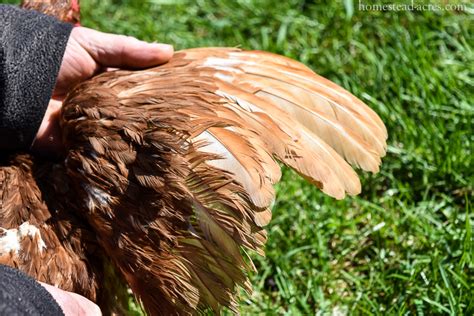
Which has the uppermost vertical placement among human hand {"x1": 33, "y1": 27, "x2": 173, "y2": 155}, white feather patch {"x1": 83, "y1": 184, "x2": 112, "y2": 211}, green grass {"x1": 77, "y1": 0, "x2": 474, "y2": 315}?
human hand {"x1": 33, "y1": 27, "x2": 173, "y2": 155}

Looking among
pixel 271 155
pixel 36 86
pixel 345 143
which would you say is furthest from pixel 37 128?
pixel 345 143

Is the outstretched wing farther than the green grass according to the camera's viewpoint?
No

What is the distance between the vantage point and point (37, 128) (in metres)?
2.13

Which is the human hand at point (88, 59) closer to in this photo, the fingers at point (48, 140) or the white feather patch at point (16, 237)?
the fingers at point (48, 140)

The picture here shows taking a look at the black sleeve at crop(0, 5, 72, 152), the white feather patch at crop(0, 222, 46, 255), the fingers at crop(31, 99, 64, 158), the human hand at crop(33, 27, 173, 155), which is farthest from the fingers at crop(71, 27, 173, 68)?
the white feather patch at crop(0, 222, 46, 255)

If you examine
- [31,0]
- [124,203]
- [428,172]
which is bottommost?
[428,172]

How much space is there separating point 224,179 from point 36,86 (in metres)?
0.60

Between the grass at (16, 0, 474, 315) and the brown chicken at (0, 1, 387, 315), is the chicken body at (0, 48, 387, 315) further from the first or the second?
the grass at (16, 0, 474, 315)

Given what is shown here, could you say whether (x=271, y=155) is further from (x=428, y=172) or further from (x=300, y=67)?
(x=428, y=172)

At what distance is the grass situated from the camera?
2.39 m

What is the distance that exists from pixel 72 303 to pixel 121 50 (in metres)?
0.72

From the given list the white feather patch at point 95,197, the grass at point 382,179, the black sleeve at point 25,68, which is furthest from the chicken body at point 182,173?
the grass at point 382,179

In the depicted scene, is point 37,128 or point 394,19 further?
point 394,19

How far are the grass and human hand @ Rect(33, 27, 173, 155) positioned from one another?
75 centimetres
